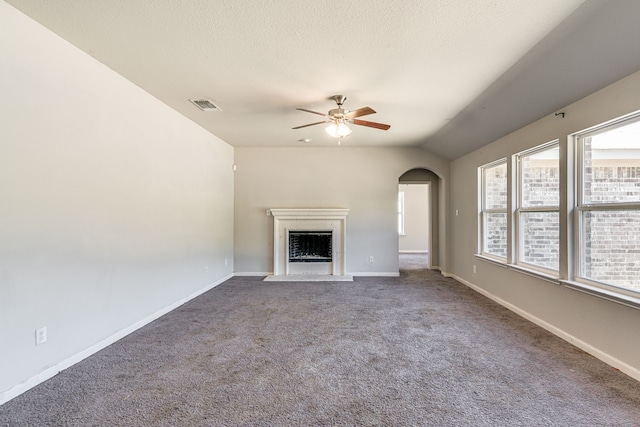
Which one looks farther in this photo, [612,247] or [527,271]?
[527,271]

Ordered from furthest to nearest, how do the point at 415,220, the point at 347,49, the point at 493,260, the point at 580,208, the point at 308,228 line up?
the point at 415,220 → the point at 308,228 → the point at 493,260 → the point at 580,208 → the point at 347,49

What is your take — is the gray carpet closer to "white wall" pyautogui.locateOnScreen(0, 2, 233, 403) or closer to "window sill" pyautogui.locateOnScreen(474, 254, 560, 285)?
"white wall" pyautogui.locateOnScreen(0, 2, 233, 403)

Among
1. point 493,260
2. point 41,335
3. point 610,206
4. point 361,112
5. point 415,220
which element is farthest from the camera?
point 415,220

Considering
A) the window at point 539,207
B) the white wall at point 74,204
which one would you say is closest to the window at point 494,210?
the window at point 539,207

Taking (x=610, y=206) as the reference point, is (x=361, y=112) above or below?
above

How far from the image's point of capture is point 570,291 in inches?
111

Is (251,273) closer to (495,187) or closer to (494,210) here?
(494,210)

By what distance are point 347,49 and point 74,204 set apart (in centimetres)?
259

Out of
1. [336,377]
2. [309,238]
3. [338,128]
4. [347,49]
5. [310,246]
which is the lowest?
[336,377]

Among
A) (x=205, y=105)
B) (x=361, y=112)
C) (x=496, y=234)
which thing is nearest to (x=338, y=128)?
(x=361, y=112)

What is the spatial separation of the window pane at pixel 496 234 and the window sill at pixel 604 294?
1.38 metres

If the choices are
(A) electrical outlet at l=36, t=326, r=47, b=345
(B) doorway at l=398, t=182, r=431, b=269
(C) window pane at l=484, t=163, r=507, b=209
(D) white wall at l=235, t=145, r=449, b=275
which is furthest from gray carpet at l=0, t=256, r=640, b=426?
(B) doorway at l=398, t=182, r=431, b=269

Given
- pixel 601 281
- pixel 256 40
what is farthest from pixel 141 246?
pixel 601 281

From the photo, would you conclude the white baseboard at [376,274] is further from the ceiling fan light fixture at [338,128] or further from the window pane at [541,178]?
the ceiling fan light fixture at [338,128]
